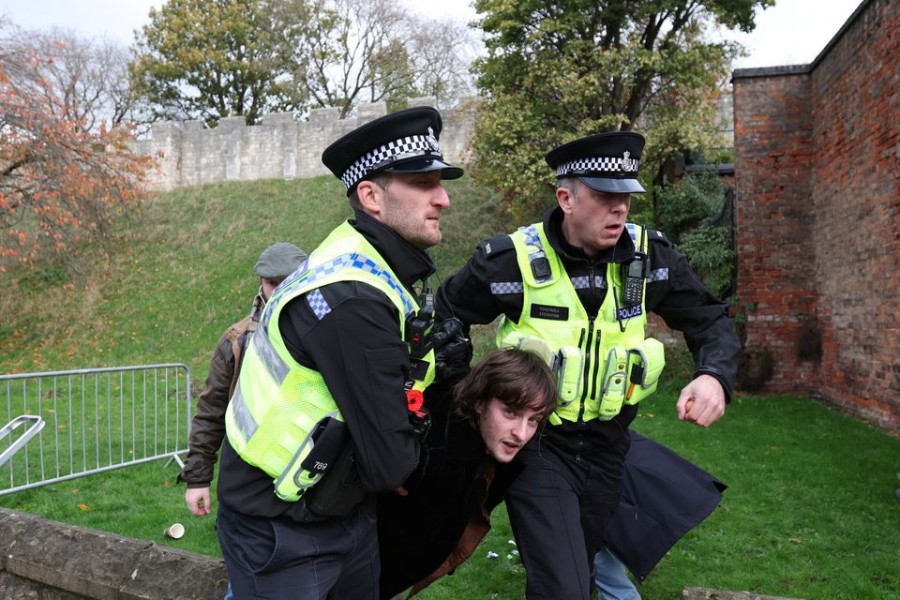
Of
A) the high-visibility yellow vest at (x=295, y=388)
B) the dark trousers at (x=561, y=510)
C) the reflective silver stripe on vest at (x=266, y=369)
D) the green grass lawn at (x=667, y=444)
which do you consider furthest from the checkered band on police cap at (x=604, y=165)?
the green grass lawn at (x=667, y=444)

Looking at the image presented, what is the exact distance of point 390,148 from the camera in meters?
2.12

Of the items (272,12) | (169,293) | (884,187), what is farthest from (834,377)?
(272,12)

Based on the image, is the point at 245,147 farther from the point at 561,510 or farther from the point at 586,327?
the point at 561,510

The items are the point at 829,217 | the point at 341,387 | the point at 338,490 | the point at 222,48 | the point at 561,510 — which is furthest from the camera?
the point at 222,48

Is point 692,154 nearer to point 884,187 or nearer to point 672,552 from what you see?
point 884,187

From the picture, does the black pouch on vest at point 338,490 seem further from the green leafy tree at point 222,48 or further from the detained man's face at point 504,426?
the green leafy tree at point 222,48

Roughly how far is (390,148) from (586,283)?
1.22 metres

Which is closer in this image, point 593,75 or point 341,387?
point 341,387

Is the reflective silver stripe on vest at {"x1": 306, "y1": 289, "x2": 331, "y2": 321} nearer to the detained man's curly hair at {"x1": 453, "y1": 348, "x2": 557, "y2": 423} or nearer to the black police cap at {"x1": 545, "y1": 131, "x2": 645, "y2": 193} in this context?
the detained man's curly hair at {"x1": 453, "y1": 348, "x2": 557, "y2": 423}

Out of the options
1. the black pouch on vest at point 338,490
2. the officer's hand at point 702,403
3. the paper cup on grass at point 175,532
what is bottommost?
the paper cup on grass at point 175,532

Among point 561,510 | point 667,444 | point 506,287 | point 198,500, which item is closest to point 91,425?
point 667,444

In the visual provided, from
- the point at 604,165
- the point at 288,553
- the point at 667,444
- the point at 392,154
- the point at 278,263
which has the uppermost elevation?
the point at 604,165

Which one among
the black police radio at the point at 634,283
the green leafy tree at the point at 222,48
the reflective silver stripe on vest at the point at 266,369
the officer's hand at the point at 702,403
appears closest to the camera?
the reflective silver stripe on vest at the point at 266,369

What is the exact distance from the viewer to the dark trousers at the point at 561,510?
2713 millimetres
